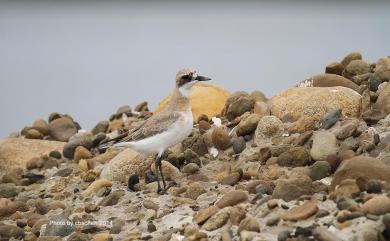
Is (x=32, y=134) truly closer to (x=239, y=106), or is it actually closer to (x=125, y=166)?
(x=125, y=166)

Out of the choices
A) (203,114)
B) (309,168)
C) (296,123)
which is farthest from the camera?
(203,114)

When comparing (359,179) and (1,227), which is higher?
(359,179)

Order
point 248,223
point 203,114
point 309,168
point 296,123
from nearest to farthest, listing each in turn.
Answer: point 248,223
point 309,168
point 296,123
point 203,114

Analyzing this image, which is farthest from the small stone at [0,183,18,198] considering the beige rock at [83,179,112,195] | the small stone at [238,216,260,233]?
the small stone at [238,216,260,233]

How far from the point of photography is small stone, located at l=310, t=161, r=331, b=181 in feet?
29.2

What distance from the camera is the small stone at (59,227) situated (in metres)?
9.16

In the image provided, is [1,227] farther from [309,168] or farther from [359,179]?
[359,179]

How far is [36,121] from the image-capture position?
46.2ft

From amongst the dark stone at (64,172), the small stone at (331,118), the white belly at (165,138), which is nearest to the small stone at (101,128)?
the dark stone at (64,172)

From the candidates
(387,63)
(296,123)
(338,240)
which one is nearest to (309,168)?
(296,123)

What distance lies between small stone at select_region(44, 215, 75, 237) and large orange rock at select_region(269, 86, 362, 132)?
3.02 meters

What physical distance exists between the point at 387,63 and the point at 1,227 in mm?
5482

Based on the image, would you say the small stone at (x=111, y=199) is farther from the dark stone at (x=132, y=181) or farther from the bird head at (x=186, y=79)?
the bird head at (x=186, y=79)

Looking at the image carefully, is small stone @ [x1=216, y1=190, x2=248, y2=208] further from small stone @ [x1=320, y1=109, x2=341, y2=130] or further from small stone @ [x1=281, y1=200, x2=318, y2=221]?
small stone @ [x1=320, y1=109, x2=341, y2=130]
